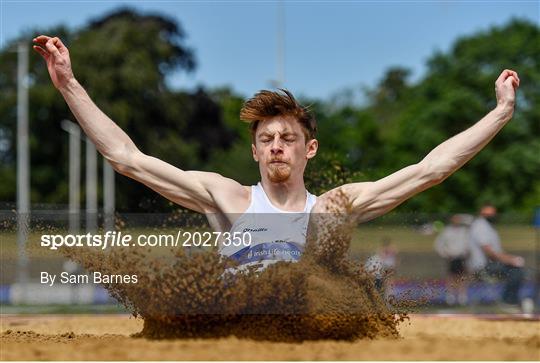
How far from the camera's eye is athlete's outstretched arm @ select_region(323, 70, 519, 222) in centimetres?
704

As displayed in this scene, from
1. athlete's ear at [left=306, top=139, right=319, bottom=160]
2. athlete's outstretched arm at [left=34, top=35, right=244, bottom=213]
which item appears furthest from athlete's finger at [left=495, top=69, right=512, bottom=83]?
athlete's outstretched arm at [left=34, top=35, right=244, bottom=213]

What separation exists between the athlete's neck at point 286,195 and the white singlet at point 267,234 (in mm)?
53

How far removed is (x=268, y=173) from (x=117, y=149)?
974 millimetres

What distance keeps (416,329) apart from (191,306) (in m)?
4.04

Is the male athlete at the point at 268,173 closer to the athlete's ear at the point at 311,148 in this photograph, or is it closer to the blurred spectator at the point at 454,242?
the athlete's ear at the point at 311,148

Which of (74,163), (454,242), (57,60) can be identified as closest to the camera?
(57,60)

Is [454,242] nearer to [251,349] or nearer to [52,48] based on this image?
[251,349]

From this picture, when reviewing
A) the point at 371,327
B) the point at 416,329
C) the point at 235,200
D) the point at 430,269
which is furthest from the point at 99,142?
the point at 430,269

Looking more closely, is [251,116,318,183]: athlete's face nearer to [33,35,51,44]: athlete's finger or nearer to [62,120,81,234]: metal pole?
[33,35,51,44]: athlete's finger

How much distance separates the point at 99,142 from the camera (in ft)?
22.6

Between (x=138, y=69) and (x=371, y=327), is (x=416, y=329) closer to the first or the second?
(x=371, y=327)

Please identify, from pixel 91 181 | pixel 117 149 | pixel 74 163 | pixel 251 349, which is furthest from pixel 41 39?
pixel 74 163

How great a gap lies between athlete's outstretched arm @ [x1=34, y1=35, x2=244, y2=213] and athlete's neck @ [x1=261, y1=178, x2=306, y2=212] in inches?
8.1

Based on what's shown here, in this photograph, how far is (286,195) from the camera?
6.97 metres
